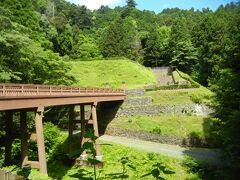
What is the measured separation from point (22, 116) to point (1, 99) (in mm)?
4240

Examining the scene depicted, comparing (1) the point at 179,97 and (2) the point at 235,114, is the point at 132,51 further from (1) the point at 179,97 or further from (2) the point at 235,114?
(2) the point at 235,114

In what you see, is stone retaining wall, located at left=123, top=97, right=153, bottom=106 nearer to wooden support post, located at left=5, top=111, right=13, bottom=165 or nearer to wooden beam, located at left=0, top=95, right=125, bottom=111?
wooden beam, located at left=0, top=95, right=125, bottom=111

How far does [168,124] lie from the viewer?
38938mm

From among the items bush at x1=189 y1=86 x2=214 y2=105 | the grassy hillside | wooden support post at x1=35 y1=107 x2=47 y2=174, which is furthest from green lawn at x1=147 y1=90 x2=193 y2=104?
wooden support post at x1=35 y1=107 x2=47 y2=174

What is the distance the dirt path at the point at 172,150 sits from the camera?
30.6m

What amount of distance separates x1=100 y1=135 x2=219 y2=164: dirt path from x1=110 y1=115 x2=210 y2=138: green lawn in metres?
1.83

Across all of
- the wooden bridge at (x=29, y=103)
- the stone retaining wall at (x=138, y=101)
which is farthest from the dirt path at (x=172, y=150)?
the wooden bridge at (x=29, y=103)

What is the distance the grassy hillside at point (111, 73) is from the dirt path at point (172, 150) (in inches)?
922

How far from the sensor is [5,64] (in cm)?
2972

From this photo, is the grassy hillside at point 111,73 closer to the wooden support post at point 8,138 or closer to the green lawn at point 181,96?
the green lawn at point 181,96

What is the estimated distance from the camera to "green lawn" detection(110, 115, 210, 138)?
36.9 m

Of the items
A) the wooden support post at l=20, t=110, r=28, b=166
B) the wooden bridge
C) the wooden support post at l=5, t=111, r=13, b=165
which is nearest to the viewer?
the wooden bridge

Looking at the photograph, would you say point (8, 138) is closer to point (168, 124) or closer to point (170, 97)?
point (168, 124)

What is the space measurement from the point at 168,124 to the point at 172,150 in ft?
19.8
